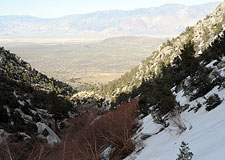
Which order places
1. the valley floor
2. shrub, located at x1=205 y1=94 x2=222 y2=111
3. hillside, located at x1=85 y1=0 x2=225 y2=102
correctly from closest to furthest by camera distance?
the valley floor
shrub, located at x1=205 y1=94 x2=222 y2=111
hillside, located at x1=85 y1=0 x2=225 y2=102

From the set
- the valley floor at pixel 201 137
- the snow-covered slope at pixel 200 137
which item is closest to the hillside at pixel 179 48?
the snow-covered slope at pixel 200 137

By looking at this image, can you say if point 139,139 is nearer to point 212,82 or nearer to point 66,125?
point 212,82

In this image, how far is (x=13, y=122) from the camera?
79.4 feet

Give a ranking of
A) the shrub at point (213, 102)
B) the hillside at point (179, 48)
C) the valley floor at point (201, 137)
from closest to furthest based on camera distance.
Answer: the valley floor at point (201, 137)
the shrub at point (213, 102)
the hillside at point (179, 48)

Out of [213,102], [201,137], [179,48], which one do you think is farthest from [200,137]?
[179,48]

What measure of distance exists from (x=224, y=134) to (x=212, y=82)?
25.1ft

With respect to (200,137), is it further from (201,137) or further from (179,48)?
(179,48)

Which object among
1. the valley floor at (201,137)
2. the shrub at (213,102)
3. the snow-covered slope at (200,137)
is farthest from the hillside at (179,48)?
the shrub at (213,102)

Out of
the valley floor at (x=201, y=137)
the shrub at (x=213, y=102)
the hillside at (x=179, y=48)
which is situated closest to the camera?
the valley floor at (x=201, y=137)

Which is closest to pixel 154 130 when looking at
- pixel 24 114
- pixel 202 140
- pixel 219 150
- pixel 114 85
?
pixel 202 140

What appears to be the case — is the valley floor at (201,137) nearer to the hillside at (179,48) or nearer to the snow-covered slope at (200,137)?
the snow-covered slope at (200,137)

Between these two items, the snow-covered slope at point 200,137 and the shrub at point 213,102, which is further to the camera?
the shrub at point 213,102

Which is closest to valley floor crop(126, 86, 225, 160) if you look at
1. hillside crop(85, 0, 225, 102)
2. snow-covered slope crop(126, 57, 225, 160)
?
snow-covered slope crop(126, 57, 225, 160)

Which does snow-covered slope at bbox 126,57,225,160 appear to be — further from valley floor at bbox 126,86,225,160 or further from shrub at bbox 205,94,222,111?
shrub at bbox 205,94,222,111
